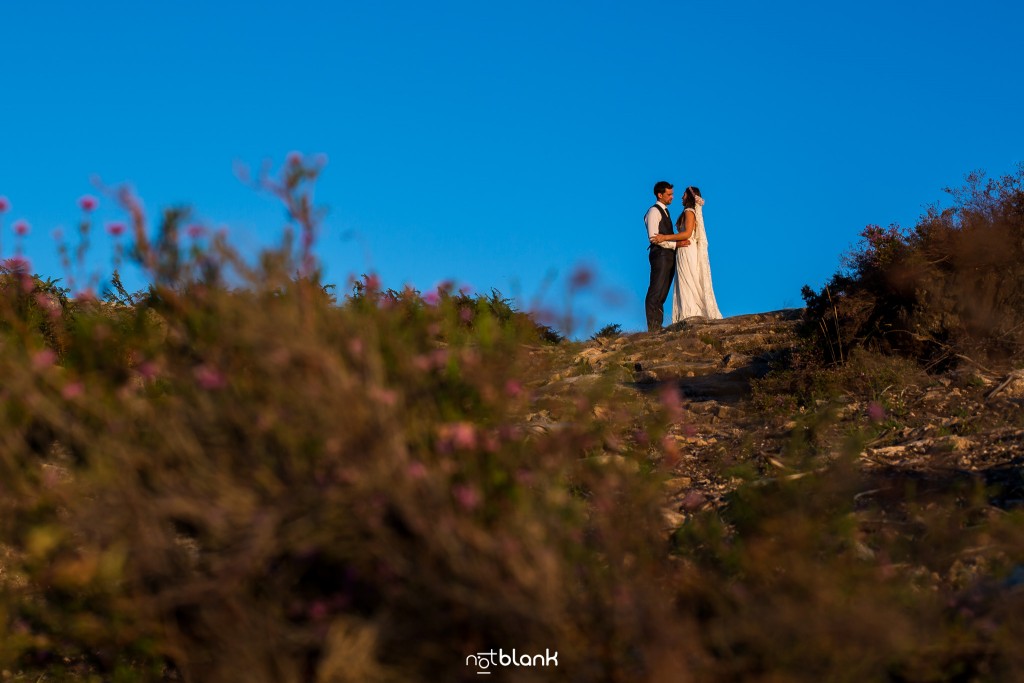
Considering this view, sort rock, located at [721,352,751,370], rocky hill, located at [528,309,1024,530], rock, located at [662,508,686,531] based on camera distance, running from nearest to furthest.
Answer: rock, located at [662,508,686,531] < rocky hill, located at [528,309,1024,530] < rock, located at [721,352,751,370]

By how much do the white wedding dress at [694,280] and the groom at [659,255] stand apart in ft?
1.66

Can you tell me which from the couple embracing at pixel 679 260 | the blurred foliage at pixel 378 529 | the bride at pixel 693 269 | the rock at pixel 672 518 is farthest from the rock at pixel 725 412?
the bride at pixel 693 269

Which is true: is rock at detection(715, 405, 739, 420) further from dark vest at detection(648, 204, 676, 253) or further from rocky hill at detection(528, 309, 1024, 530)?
dark vest at detection(648, 204, 676, 253)

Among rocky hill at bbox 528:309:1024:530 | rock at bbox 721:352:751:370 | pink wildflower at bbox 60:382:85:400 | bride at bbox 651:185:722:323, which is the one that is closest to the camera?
pink wildflower at bbox 60:382:85:400

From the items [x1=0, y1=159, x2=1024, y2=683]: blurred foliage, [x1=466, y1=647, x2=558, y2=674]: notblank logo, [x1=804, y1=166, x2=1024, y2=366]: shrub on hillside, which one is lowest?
[x1=466, y1=647, x2=558, y2=674]: notblank logo

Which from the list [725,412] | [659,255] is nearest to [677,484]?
[725,412]

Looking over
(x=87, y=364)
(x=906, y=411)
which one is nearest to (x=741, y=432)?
(x=906, y=411)

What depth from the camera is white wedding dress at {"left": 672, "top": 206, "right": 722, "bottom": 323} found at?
47.4 ft

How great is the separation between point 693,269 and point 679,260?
25 centimetres

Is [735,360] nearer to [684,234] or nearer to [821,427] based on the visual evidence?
[821,427]

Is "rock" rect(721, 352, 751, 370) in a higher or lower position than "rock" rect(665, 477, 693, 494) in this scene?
higher

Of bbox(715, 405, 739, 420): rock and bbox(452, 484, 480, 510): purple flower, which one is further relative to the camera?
bbox(715, 405, 739, 420): rock

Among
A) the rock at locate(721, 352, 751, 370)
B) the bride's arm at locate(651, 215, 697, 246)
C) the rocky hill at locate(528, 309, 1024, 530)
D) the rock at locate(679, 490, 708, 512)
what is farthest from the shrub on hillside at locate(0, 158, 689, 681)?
the bride's arm at locate(651, 215, 697, 246)

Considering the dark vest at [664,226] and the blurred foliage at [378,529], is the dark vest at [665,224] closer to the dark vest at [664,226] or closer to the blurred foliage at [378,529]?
the dark vest at [664,226]
